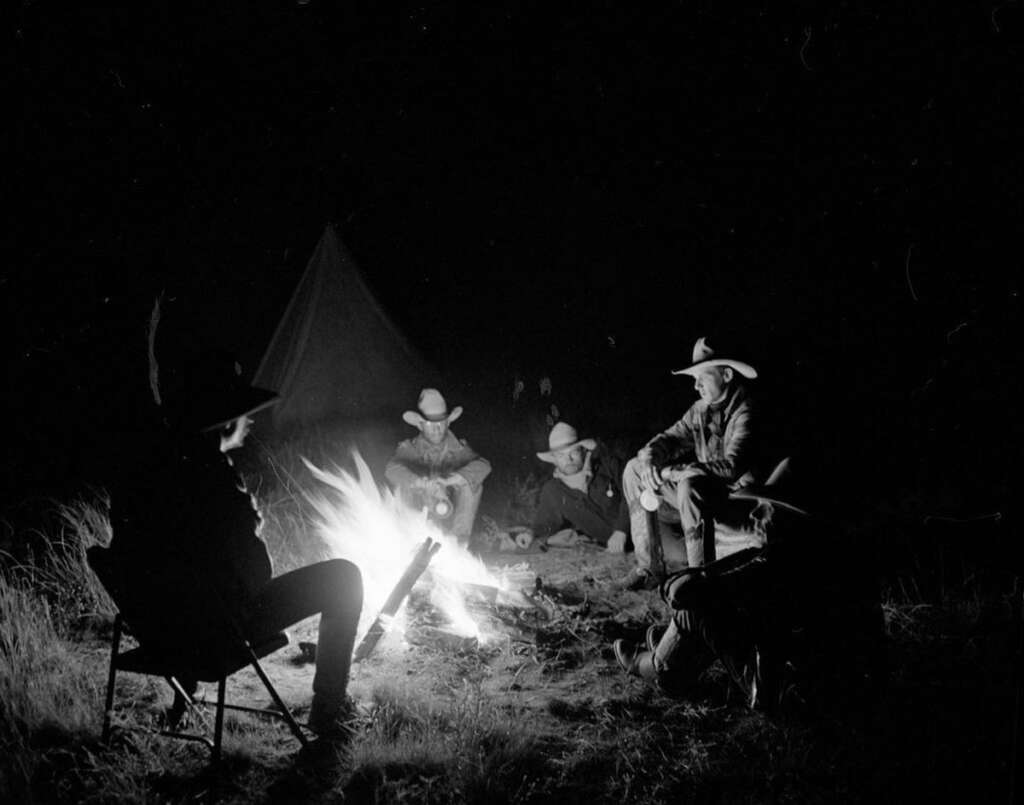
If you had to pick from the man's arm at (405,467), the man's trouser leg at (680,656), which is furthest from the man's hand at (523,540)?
the man's trouser leg at (680,656)

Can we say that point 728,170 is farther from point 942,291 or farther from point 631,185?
point 942,291

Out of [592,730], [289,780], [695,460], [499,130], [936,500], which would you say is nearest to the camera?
[289,780]

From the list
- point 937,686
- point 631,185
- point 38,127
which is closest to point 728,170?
point 631,185

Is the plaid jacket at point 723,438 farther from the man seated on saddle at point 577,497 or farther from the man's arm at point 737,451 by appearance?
the man seated on saddle at point 577,497

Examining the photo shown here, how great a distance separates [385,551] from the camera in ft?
19.4

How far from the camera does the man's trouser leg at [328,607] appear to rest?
3.45m

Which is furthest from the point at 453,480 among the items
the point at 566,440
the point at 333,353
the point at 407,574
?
the point at 333,353

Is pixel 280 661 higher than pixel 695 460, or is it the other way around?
pixel 695 460

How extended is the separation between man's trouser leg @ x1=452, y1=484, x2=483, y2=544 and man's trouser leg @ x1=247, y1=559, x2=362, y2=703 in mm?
3929

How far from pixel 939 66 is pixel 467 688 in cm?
1355

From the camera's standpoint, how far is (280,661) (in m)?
4.67

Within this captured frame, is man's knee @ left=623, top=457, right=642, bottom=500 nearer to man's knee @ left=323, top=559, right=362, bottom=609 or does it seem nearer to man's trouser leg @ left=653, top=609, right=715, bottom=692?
man's trouser leg @ left=653, top=609, right=715, bottom=692

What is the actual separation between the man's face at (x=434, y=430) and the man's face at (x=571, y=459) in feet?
4.02

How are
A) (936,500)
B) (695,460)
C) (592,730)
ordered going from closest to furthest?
(592,730) < (695,460) < (936,500)
